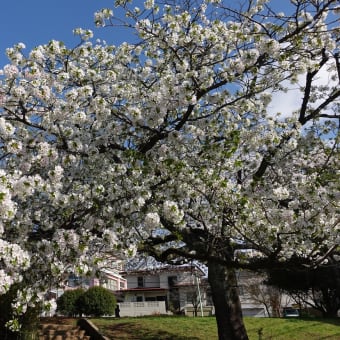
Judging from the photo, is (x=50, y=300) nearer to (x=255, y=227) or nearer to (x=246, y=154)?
(x=255, y=227)

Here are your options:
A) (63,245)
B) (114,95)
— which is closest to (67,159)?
(63,245)

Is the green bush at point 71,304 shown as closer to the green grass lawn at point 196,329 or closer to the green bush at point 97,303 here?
the green bush at point 97,303

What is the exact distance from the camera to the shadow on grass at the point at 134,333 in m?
11.0

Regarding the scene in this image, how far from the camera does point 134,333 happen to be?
1141 cm

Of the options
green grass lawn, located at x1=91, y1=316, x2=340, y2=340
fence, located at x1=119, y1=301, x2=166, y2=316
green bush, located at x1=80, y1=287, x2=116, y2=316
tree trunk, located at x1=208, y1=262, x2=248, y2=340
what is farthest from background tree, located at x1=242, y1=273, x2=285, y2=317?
tree trunk, located at x1=208, y1=262, x2=248, y2=340

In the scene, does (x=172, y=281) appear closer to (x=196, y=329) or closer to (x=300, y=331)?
(x=300, y=331)

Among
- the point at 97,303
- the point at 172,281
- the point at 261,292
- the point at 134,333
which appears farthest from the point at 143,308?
the point at 134,333

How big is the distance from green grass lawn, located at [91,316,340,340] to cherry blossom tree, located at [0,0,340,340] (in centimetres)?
383

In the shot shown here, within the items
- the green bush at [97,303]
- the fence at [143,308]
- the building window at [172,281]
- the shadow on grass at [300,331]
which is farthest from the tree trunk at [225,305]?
the building window at [172,281]

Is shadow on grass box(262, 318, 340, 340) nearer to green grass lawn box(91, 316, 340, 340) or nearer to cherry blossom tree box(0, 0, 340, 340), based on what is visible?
green grass lawn box(91, 316, 340, 340)

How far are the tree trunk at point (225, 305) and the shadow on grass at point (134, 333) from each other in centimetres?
165

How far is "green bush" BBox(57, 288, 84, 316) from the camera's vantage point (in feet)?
71.6

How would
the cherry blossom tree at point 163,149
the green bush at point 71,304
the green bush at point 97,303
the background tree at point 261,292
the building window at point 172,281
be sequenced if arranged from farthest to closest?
the building window at point 172,281
the background tree at point 261,292
the green bush at point 71,304
the green bush at point 97,303
the cherry blossom tree at point 163,149

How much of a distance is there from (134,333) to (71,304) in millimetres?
11760
